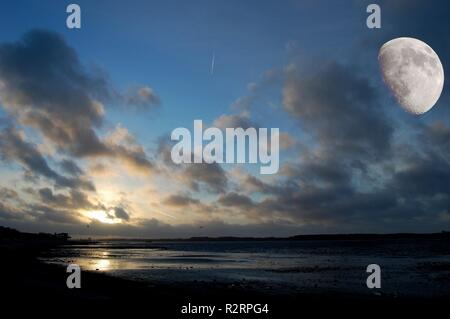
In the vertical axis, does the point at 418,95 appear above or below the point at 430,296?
above

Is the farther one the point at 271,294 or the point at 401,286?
the point at 401,286

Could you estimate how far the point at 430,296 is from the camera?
26.4 meters

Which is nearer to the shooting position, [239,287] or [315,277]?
[239,287]

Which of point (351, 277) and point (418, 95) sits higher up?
point (418, 95)

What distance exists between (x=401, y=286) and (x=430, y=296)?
498 cm
